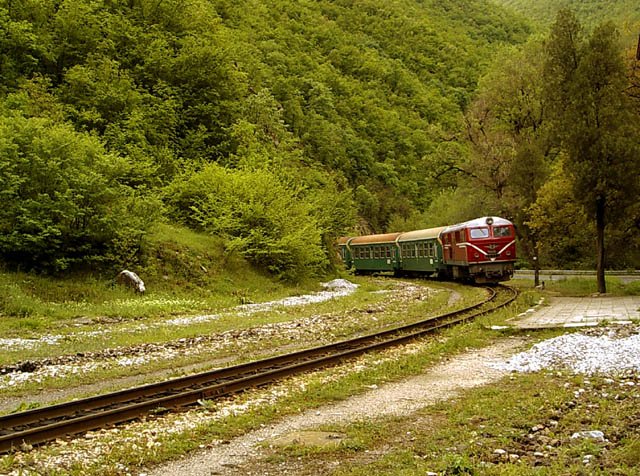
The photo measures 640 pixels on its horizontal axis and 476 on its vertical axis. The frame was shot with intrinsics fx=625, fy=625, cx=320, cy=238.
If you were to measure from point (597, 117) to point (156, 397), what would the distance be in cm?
2073

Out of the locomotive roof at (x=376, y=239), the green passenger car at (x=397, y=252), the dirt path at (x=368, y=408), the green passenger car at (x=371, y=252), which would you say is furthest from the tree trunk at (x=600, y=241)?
the locomotive roof at (x=376, y=239)

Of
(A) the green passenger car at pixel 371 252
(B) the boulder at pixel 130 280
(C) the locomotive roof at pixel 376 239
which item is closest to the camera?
(B) the boulder at pixel 130 280

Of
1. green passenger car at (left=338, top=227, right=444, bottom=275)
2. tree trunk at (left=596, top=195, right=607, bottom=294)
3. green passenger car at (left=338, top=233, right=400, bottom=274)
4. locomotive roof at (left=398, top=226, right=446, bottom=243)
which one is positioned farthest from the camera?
green passenger car at (left=338, top=233, right=400, bottom=274)

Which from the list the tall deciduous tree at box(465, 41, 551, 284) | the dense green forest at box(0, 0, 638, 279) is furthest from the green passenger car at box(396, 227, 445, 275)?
the tall deciduous tree at box(465, 41, 551, 284)

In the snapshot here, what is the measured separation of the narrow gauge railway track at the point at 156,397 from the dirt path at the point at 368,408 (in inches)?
66.3

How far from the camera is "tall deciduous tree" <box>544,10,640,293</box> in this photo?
77.0 feet

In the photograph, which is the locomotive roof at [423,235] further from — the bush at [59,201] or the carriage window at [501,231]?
the bush at [59,201]

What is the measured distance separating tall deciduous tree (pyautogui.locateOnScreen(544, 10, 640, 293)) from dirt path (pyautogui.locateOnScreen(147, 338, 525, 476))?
13.4 metres

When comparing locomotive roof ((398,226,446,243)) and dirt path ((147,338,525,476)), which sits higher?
locomotive roof ((398,226,446,243))

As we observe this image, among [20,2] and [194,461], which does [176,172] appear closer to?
[20,2]

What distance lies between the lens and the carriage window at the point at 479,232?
2973cm

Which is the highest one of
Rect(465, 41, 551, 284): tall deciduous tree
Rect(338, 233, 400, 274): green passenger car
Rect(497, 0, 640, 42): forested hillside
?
Rect(497, 0, 640, 42): forested hillside

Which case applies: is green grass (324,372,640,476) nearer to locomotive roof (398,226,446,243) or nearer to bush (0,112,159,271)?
bush (0,112,159,271)

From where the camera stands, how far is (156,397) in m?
9.27
